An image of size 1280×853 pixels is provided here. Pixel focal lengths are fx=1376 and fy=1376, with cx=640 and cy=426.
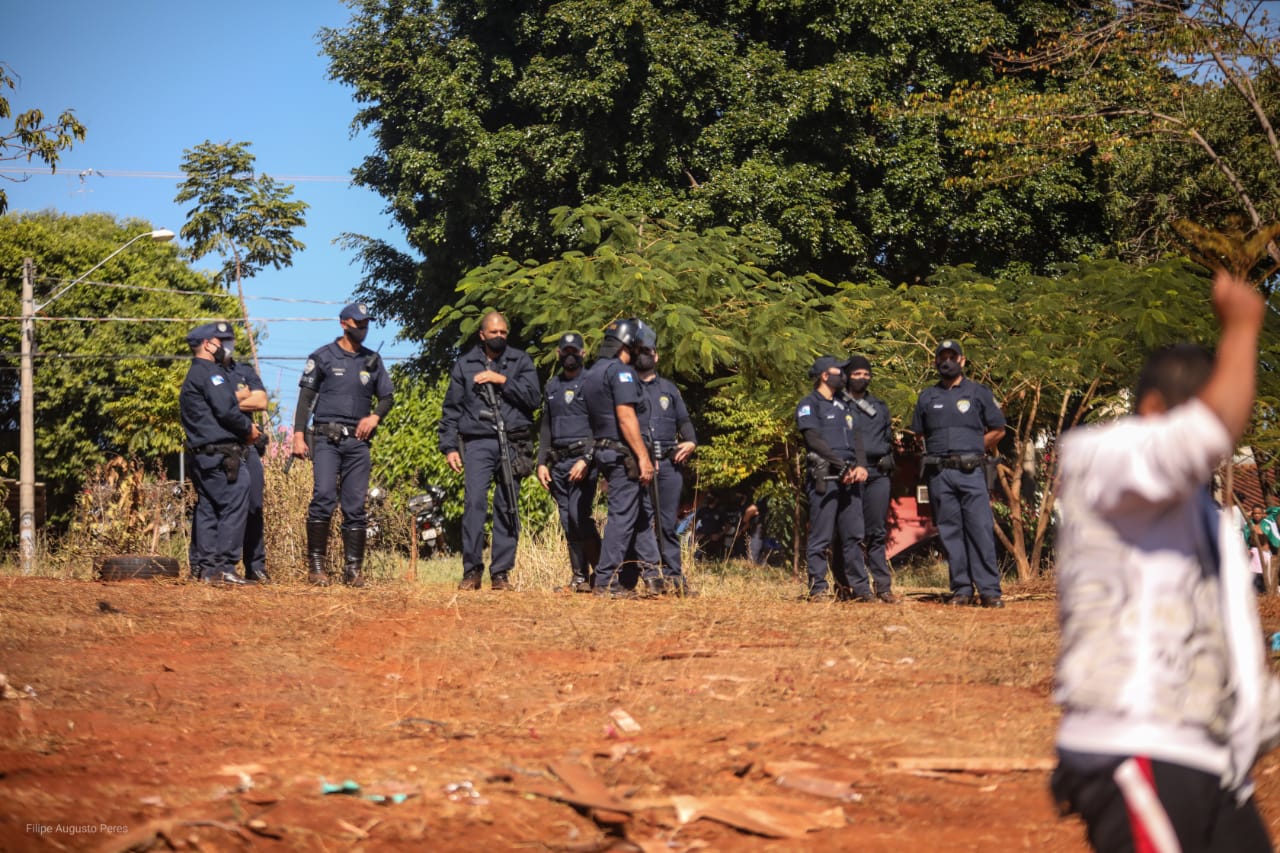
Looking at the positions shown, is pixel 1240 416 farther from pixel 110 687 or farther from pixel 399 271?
pixel 399 271

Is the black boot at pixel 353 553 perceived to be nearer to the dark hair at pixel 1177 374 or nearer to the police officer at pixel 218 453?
the police officer at pixel 218 453

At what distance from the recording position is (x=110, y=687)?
635cm

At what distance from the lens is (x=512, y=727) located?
5750 millimetres

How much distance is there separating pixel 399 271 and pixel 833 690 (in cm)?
2275

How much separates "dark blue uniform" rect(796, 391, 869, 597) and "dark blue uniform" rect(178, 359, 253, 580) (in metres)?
4.43

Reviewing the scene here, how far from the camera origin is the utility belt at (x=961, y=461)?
10906 mm

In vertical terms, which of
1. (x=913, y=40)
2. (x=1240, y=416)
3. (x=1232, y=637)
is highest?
(x=913, y=40)

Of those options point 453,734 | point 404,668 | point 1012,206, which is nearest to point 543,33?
point 1012,206

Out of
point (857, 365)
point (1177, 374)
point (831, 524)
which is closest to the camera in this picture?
point (1177, 374)

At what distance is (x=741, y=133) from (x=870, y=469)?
37.4 ft

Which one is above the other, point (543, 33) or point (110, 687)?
point (543, 33)

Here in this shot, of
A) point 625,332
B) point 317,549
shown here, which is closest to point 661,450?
point 625,332

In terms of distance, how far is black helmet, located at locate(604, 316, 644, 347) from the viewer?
10.7 metres

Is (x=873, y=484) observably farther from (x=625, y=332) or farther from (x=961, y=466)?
(x=625, y=332)
